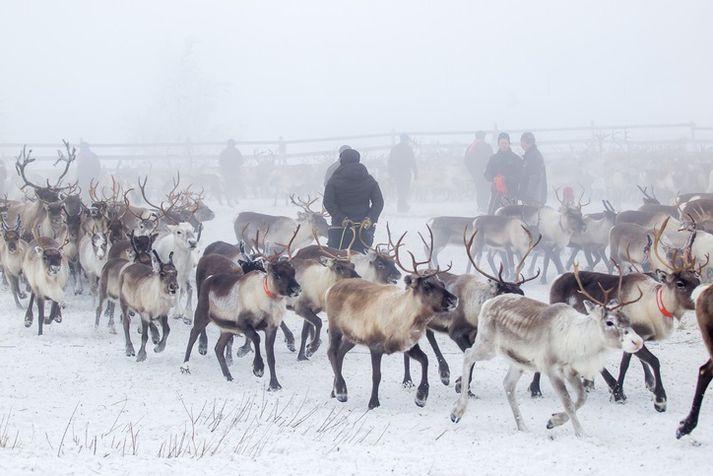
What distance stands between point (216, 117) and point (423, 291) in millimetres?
80307

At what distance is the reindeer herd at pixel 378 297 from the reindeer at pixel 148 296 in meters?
0.02

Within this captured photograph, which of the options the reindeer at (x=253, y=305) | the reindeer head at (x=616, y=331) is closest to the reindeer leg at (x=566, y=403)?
the reindeer head at (x=616, y=331)

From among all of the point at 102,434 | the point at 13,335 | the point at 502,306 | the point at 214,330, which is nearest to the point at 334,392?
the point at 502,306

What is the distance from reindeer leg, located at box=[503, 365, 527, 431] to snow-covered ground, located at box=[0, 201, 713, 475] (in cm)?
12

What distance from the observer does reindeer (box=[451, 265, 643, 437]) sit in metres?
5.97

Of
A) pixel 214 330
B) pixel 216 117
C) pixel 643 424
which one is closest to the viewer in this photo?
pixel 643 424

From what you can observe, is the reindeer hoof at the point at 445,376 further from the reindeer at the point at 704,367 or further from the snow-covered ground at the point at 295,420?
the reindeer at the point at 704,367

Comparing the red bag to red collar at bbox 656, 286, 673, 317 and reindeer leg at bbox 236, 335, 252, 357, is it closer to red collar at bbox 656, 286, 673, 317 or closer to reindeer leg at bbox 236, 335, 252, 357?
reindeer leg at bbox 236, 335, 252, 357

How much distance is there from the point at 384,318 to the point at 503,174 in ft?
31.9

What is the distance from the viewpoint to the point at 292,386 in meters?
7.77

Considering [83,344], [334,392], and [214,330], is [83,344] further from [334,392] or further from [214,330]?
[334,392]

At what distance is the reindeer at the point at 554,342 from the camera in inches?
235

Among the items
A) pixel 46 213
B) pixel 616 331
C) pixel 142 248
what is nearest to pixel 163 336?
pixel 142 248

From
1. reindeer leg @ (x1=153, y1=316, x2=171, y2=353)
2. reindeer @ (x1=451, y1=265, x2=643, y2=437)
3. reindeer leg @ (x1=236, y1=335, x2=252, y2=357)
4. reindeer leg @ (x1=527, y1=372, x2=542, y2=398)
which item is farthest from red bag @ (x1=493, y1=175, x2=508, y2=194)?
reindeer @ (x1=451, y1=265, x2=643, y2=437)
